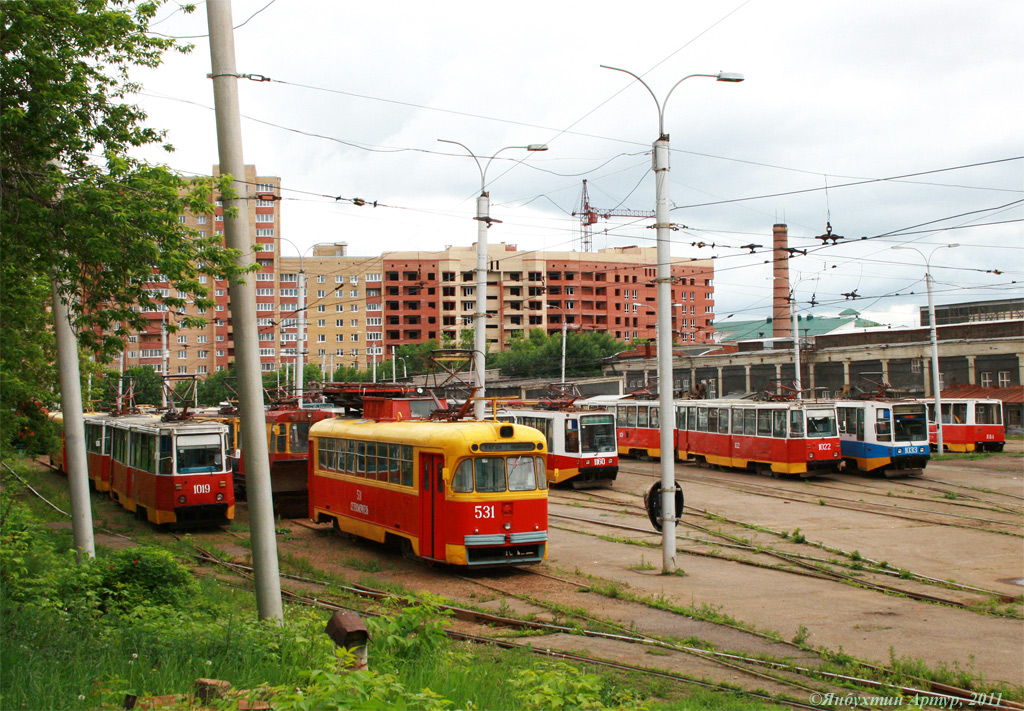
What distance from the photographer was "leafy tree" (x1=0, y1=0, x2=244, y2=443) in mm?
9484

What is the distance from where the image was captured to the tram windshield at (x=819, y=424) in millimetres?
31953

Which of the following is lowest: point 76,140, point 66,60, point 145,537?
point 145,537

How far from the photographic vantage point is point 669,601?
13719 mm

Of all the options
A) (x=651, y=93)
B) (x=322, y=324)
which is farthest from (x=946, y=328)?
(x=322, y=324)

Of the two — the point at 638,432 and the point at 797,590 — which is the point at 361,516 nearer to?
the point at 797,590

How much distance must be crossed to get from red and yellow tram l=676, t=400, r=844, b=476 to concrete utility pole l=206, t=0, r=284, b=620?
85.3 ft

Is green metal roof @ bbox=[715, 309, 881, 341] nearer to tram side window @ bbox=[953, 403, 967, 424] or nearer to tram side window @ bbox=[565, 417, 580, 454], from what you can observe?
tram side window @ bbox=[953, 403, 967, 424]

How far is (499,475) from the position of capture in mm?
15758

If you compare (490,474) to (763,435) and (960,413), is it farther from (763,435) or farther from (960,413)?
(960,413)

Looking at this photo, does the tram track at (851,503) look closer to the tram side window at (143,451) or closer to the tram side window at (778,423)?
the tram side window at (778,423)

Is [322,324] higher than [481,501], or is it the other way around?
[322,324]

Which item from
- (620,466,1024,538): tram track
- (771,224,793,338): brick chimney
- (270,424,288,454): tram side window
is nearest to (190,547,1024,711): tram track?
(620,466,1024,538): tram track

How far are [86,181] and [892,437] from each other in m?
29.6

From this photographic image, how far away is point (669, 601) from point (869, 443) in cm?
2221
